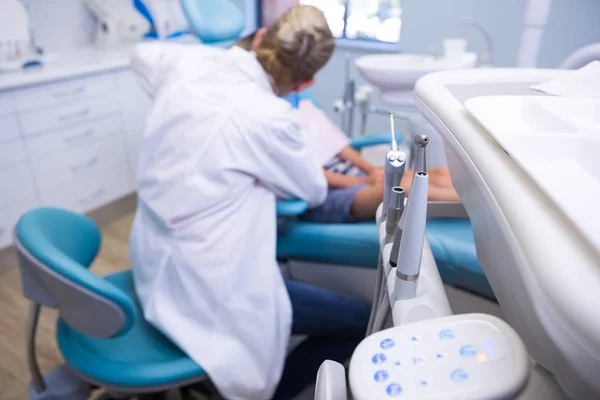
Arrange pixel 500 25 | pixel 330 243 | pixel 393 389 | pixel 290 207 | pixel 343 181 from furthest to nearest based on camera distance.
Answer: pixel 500 25
pixel 343 181
pixel 330 243
pixel 290 207
pixel 393 389

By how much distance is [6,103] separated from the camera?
6.72 feet

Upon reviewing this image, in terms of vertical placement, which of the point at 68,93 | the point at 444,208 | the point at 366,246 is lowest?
the point at 366,246

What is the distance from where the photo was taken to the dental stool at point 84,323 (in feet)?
2.95

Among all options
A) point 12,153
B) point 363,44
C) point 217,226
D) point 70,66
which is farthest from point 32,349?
point 363,44

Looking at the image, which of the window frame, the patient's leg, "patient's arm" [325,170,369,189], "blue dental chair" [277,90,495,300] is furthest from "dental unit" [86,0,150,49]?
the patient's leg

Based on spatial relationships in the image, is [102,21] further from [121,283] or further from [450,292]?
[450,292]

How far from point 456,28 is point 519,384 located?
231 centimetres

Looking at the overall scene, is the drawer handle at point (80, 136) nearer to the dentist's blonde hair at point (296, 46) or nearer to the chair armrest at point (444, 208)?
the dentist's blonde hair at point (296, 46)

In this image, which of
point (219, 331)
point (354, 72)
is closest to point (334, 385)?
point (219, 331)

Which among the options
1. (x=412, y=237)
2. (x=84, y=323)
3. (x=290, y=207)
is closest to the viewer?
(x=412, y=237)

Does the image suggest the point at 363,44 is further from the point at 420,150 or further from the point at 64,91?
the point at 420,150

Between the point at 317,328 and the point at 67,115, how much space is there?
5.84 ft

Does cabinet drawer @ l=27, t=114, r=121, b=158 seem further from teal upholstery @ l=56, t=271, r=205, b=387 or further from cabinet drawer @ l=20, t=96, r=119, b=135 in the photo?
teal upholstery @ l=56, t=271, r=205, b=387

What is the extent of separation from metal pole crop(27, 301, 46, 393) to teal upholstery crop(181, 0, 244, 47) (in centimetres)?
117
